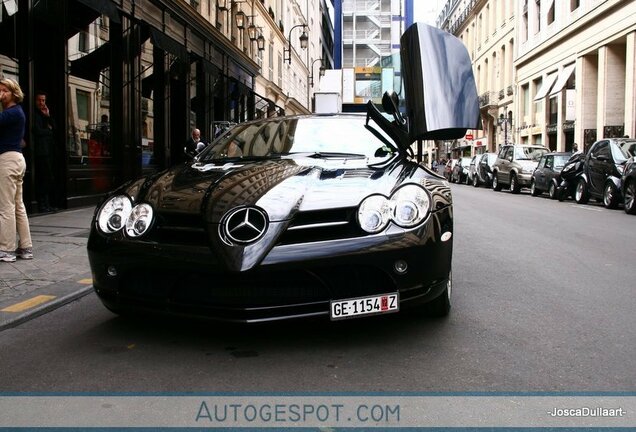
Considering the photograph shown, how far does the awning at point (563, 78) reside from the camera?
31.2m

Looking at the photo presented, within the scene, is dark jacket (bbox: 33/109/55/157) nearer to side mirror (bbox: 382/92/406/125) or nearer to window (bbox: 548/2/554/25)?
side mirror (bbox: 382/92/406/125)

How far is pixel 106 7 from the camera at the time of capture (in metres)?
12.0

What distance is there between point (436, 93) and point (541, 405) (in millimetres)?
2879

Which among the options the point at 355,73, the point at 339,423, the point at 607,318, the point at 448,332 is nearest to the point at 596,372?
the point at 448,332

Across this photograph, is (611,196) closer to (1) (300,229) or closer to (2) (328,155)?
(2) (328,155)

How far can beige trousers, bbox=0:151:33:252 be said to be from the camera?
585 cm

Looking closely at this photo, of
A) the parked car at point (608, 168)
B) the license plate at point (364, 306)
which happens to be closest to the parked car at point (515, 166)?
the parked car at point (608, 168)

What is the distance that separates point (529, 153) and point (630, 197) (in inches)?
425

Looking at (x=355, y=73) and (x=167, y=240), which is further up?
(x=355, y=73)

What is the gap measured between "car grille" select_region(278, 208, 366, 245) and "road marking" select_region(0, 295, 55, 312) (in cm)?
223

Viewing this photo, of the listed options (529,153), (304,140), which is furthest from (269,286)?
(529,153)

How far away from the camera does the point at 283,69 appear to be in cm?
3706

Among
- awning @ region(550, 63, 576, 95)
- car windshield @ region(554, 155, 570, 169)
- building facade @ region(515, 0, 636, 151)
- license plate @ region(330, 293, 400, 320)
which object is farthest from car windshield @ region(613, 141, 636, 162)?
awning @ region(550, 63, 576, 95)

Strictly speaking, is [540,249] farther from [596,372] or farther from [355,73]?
[355,73]
